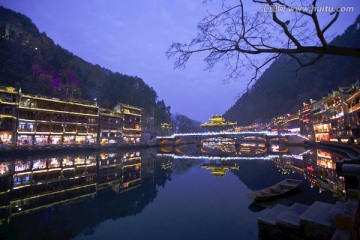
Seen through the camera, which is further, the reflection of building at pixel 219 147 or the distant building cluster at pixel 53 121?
the reflection of building at pixel 219 147

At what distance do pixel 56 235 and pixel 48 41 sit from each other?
102897 millimetres

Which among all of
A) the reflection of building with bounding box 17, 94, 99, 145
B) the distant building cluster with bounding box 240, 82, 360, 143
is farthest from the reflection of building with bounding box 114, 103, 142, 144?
the distant building cluster with bounding box 240, 82, 360, 143

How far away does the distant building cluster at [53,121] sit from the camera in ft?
163

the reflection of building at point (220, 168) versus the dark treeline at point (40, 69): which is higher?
the dark treeline at point (40, 69)

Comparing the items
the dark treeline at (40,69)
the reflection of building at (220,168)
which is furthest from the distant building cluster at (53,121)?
the reflection of building at (220,168)

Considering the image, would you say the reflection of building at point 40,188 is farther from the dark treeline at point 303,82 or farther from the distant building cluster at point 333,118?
the distant building cluster at point 333,118

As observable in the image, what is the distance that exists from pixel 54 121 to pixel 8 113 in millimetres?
11350

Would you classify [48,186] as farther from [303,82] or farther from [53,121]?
[303,82]

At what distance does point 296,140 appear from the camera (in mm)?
78938

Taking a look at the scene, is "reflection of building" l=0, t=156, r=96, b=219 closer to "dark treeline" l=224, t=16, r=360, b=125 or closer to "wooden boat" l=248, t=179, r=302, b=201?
"wooden boat" l=248, t=179, r=302, b=201

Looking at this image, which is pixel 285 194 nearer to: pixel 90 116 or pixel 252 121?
pixel 90 116

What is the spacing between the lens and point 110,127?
78188 millimetres

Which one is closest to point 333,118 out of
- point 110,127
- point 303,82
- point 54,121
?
point 303,82

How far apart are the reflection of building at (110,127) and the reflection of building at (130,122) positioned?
2948 mm
